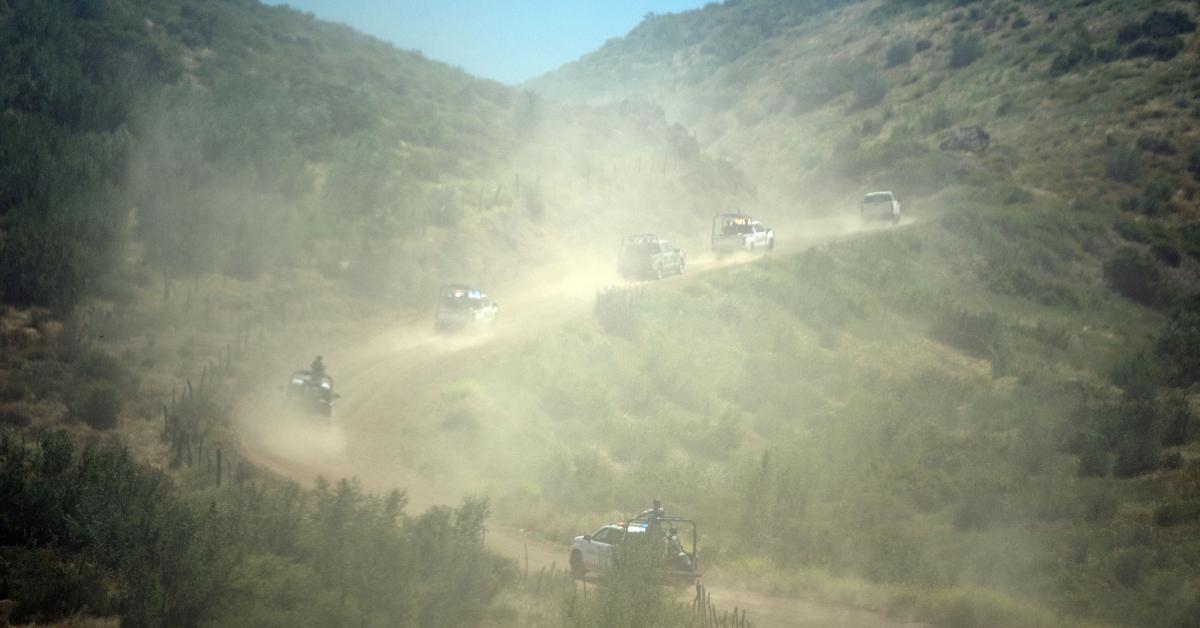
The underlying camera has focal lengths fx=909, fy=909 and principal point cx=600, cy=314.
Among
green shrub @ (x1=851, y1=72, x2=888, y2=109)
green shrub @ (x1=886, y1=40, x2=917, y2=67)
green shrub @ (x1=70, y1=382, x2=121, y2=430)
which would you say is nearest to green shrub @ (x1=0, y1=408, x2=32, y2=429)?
green shrub @ (x1=70, y1=382, x2=121, y2=430)

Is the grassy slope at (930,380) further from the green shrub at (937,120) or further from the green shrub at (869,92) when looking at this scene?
the green shrub at (869,92)

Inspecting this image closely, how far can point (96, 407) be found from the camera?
2509cm

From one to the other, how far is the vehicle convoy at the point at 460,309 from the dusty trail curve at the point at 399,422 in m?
0.55

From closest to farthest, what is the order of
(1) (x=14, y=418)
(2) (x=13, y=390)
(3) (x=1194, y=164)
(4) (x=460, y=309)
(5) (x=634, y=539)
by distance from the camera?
(5) (x=634, y=539) < (1) (x=14, y=418) < (2) (x=13, y=390) < (4) (x=460, y=309) < (3) (x=1194, y=164)

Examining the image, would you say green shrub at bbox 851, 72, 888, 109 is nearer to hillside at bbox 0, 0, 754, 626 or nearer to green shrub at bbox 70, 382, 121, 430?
hillside at bbox 0, 0, 754, 626

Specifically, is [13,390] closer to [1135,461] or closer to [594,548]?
[594,548]

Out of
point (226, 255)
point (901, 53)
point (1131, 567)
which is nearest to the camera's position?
point (1131, 567)

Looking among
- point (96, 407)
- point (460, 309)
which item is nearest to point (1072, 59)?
point (460, 309)

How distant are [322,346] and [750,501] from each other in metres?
19.8

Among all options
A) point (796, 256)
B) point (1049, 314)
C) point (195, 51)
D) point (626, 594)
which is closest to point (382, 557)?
point (626, 594)

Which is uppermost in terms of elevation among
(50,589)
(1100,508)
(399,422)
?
(399,422)

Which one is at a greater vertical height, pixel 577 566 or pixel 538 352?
pixel 538 352

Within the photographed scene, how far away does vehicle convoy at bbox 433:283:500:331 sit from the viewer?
3859cm

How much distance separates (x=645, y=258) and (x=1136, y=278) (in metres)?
29.8
